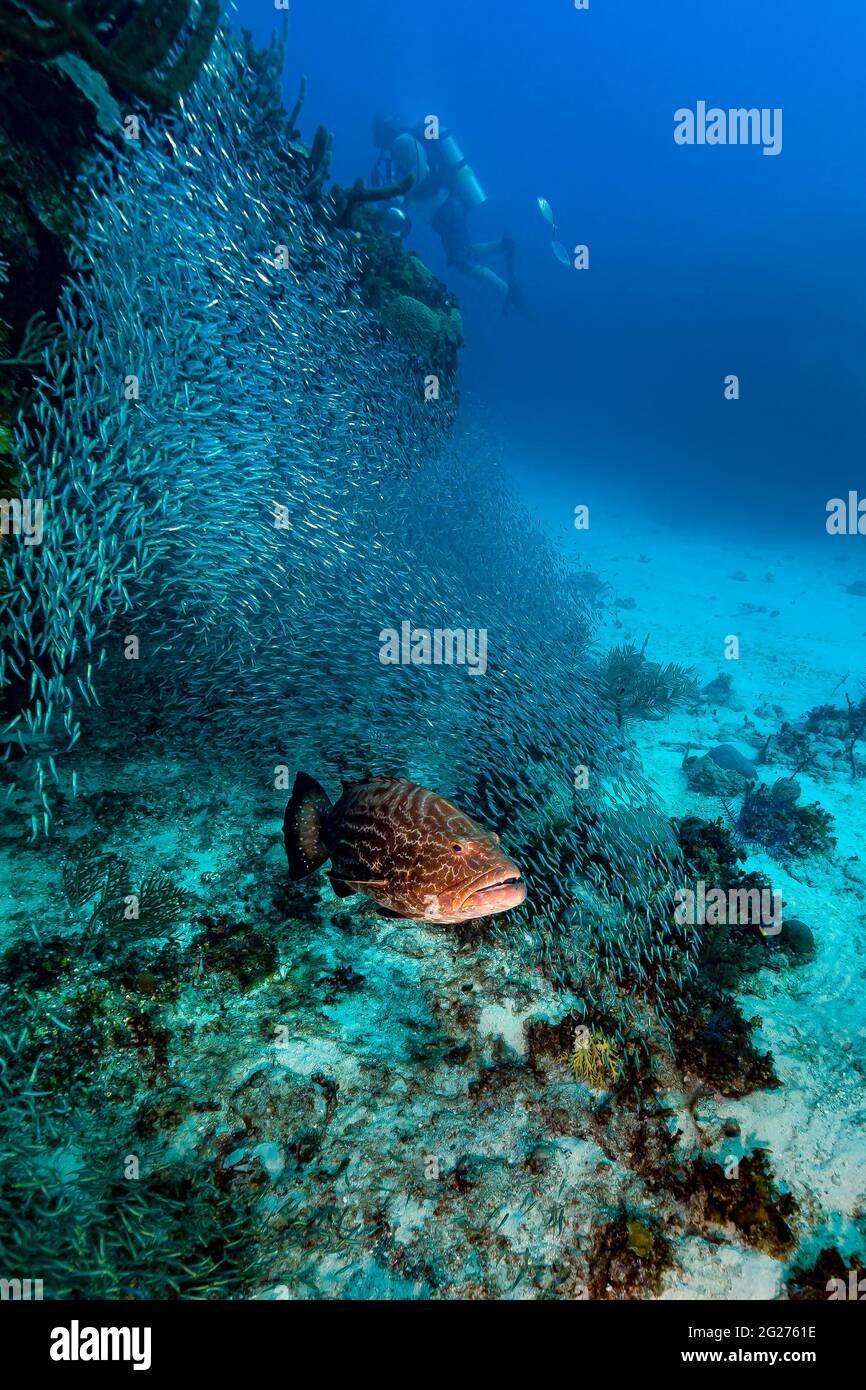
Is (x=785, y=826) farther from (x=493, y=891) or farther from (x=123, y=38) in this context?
(x=123, y=38)

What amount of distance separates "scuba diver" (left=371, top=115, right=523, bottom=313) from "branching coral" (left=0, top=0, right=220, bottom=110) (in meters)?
15.4

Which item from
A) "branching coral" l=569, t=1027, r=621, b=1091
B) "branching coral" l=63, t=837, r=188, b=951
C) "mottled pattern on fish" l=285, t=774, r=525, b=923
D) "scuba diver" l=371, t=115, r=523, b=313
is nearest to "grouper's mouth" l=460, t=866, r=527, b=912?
"mottled pattern on fish" l=285, t=774, r=525, b=923

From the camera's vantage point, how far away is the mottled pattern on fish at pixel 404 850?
2910mm

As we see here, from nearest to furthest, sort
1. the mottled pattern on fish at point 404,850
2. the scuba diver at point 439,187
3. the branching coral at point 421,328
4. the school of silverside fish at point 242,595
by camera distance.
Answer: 1. the mottled pattern on fish at point 404,850
2. the school of silverside fish at point 242,595
3. the branching coral at point 421,328
4. the scuba diver at point 439,187

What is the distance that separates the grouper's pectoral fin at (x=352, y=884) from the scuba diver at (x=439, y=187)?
880 inches

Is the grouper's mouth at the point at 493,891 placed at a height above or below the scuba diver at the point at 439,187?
below

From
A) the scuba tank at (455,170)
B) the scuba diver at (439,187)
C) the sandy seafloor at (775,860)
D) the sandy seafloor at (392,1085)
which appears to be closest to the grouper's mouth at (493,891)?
the sandy seafloor at (392,1085)

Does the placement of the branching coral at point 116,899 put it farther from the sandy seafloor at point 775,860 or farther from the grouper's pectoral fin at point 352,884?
the sandy seafloor at point 775,860

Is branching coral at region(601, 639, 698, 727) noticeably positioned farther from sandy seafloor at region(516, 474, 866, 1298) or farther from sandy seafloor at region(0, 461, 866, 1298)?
sandy seafloor at region(0, 461, 866, 1298)

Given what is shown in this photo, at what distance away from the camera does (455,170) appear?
28594 mm

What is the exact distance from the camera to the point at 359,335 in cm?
1003

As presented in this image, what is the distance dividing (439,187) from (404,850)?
36733 millimetres

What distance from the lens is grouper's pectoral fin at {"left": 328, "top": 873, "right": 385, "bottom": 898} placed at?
318cm
